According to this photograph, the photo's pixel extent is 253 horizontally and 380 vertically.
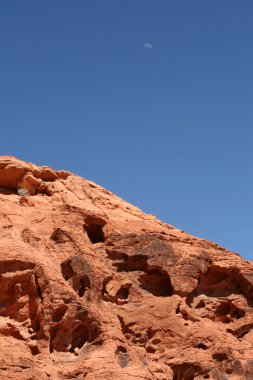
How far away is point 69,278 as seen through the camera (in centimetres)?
2462

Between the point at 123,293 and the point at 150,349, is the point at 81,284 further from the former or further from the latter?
the point at 150,349

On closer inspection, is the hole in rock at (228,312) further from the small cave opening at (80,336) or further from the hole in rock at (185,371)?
the small cave opening at (80,336)

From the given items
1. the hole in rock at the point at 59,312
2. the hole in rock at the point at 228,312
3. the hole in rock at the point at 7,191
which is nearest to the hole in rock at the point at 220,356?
the hole in rock at the point at 228,312

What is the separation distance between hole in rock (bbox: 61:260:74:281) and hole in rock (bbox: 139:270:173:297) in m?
3.37

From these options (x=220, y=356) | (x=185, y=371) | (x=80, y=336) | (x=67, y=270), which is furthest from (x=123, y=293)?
(x=220, y=356)

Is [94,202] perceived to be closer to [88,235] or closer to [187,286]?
[88,235]

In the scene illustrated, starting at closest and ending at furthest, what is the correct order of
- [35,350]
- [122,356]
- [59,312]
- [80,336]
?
1. [35,350]
2. [122,356]
3. [59,312]
4. [80,336]

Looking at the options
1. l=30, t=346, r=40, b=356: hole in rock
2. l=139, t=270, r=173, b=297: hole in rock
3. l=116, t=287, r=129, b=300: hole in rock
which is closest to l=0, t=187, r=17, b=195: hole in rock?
l=116, t=287, r=129, b=300: hole in rock

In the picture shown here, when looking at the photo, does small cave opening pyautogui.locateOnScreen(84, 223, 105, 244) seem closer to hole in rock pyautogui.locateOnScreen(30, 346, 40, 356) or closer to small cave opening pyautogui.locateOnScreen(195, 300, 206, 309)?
small cave opening pyautogui.locateOnScreen(195, 300, 206, 309)

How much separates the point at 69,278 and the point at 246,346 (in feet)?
24.2

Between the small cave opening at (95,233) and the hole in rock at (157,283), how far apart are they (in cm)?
219

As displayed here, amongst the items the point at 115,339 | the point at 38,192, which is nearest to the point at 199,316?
the point at 115,339

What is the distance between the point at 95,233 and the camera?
27.8 m

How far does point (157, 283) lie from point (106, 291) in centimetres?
258
